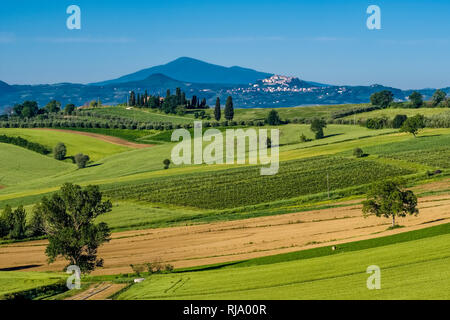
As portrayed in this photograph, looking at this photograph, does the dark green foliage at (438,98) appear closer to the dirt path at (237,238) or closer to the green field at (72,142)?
the green field at (72,142)

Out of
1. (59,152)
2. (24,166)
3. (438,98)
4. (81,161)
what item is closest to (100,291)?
(81,161)

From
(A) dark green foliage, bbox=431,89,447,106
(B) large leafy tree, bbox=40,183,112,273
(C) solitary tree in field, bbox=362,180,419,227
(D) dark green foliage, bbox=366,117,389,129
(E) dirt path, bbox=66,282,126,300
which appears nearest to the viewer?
(E) dirt path, bbox=66,282,126,300

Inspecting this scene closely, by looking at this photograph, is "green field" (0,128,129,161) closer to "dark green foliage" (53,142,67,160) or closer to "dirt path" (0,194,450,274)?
"dark green foliage" (53,142,67,160)

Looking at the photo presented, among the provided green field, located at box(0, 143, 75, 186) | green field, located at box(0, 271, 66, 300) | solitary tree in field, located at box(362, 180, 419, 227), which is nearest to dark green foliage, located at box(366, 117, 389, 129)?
green field, located at box(0, 143, 75, 186)

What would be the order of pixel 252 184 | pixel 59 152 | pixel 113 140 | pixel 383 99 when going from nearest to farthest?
pixel 252 184 < pixel 59 152 < pixel 113 140 < pixel 383 99

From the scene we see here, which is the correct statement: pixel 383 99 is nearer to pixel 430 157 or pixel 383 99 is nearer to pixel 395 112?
pixel 395 112
